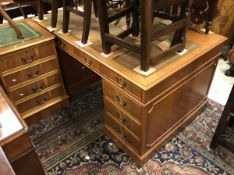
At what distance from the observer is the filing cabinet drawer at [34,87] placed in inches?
68.8

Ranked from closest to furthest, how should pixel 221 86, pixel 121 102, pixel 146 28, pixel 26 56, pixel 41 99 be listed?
pixel 146 28
pixel 121 102
pixel 26 56
pixel 41 99
pixel 221 86

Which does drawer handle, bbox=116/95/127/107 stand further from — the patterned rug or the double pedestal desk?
the patterned rug

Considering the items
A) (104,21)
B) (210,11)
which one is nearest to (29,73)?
(104,21)

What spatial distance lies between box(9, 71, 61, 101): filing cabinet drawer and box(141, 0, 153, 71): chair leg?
95 cm

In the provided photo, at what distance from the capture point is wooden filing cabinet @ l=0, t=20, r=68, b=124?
5.32 feet

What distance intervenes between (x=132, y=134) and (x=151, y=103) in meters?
0.31

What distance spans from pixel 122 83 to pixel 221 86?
1.39m

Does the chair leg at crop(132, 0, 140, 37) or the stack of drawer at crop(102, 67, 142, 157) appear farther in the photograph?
the chair leg at crop(132, 0, 140, 37)

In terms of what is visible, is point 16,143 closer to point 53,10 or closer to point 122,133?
point 122,133

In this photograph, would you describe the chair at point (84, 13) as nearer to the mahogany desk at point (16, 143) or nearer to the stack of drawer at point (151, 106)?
the stack of drawer at point (151, 106)

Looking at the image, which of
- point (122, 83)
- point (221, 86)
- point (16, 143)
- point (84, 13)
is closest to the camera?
point (16, 143)

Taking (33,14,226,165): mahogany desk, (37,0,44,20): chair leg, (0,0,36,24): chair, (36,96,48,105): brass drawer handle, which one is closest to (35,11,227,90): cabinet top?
(33,14,226,165): mahogany desk

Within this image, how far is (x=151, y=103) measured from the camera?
1269mm

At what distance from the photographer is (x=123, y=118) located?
1.46 m
